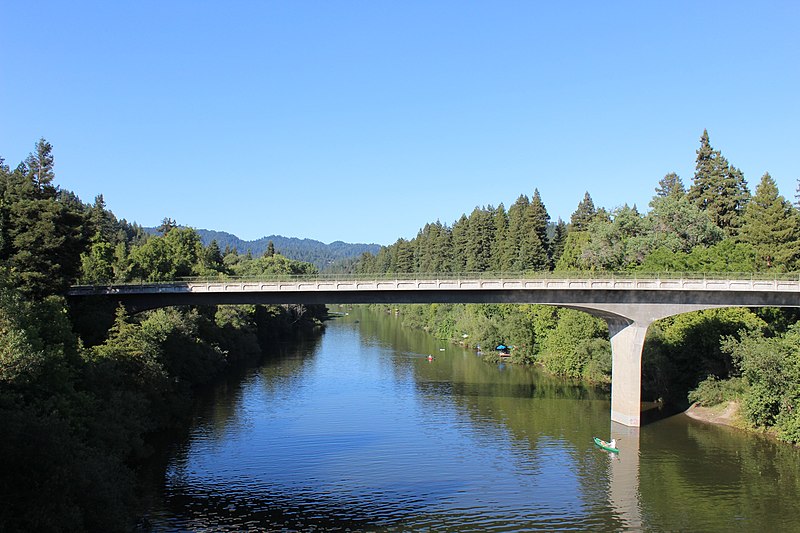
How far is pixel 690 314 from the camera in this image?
57.7 meters

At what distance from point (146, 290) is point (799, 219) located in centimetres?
6203

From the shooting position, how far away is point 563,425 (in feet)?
163

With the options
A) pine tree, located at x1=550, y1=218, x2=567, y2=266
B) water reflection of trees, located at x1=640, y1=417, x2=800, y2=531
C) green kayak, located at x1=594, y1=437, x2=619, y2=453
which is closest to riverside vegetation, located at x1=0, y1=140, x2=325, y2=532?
water reflection of trees, located at x1=640, y1=417, x2=800, y2=531

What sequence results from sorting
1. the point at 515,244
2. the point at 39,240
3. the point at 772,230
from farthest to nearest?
the point at 515,244 < the point at 772,230 < the point at 39,240

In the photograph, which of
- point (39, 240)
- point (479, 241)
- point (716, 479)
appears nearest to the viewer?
point (716, 479)

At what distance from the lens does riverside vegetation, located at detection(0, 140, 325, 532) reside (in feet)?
74.8

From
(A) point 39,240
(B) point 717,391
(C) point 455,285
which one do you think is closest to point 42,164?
(A) point 39,240

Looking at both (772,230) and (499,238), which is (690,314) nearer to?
(772,230)

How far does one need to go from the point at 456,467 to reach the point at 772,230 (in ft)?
140

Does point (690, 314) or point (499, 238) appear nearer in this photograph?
point (690, 314)

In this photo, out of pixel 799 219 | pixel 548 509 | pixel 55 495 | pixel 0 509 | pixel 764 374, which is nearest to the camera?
pixel 0 509

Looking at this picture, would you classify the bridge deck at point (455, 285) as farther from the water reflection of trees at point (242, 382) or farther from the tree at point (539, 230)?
the tree at point (539, 230)

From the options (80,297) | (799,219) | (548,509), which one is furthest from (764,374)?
(80,297)

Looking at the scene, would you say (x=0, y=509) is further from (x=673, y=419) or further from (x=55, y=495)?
(x=673, y=419)
